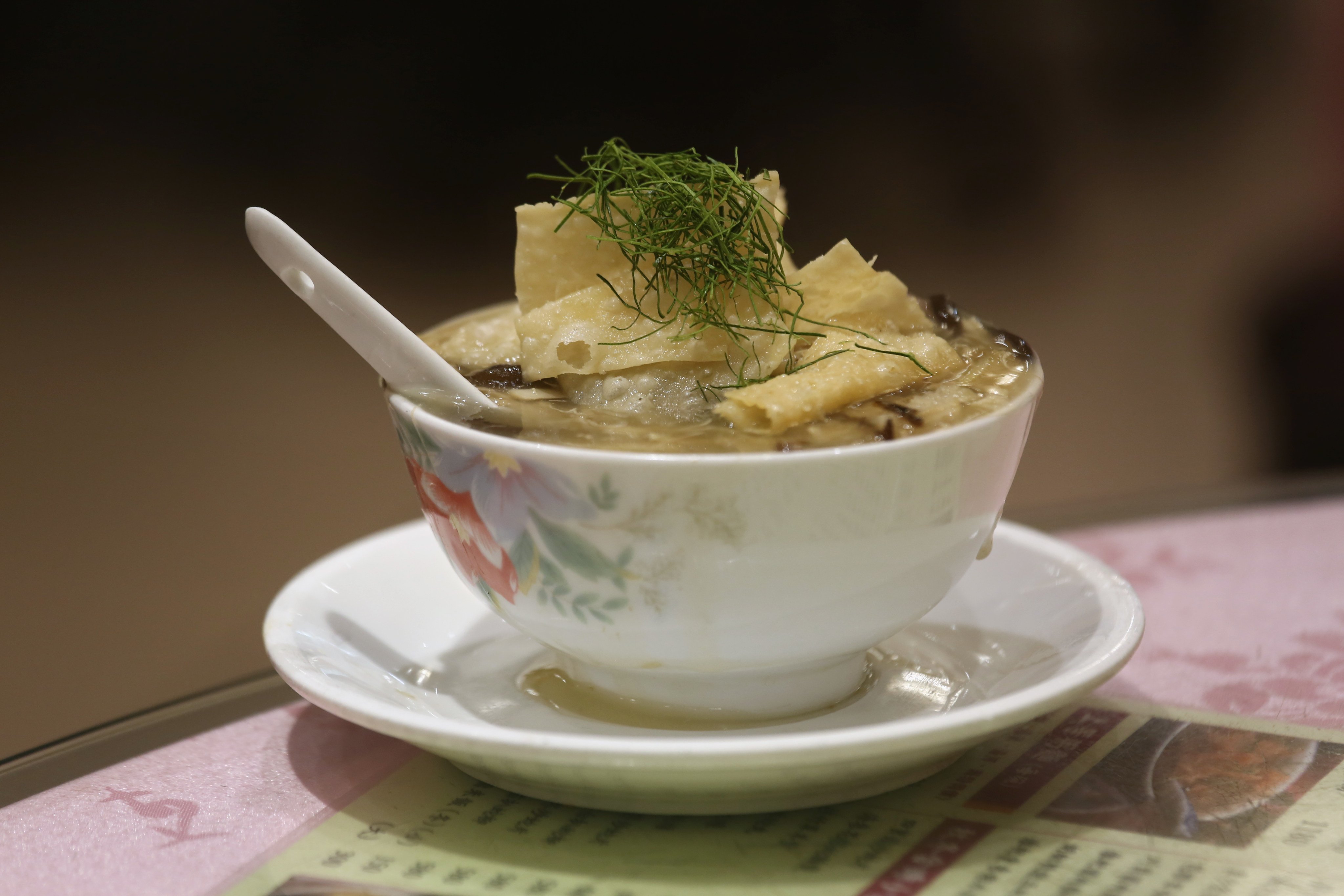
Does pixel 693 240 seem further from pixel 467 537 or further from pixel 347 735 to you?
pixel 347 735

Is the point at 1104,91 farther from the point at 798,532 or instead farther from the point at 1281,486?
the point at 798,532

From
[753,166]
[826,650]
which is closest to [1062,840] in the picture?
[826,650]

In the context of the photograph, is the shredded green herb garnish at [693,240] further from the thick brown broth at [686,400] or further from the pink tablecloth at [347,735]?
the pink tablecloth at [347,735]

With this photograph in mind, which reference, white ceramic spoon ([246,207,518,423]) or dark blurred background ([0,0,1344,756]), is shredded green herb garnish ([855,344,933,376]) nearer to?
white ceramic spoon ([246,207,518,423])

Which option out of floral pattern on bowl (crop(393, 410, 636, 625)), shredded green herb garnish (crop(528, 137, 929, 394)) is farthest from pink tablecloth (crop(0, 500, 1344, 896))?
shredded green herb garnish (crop(528, 137, 929, 394))

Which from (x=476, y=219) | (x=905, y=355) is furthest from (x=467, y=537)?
(x=476, y=219)

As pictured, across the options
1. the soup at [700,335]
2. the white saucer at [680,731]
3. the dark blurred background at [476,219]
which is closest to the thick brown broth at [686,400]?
the soup at [700,335]
